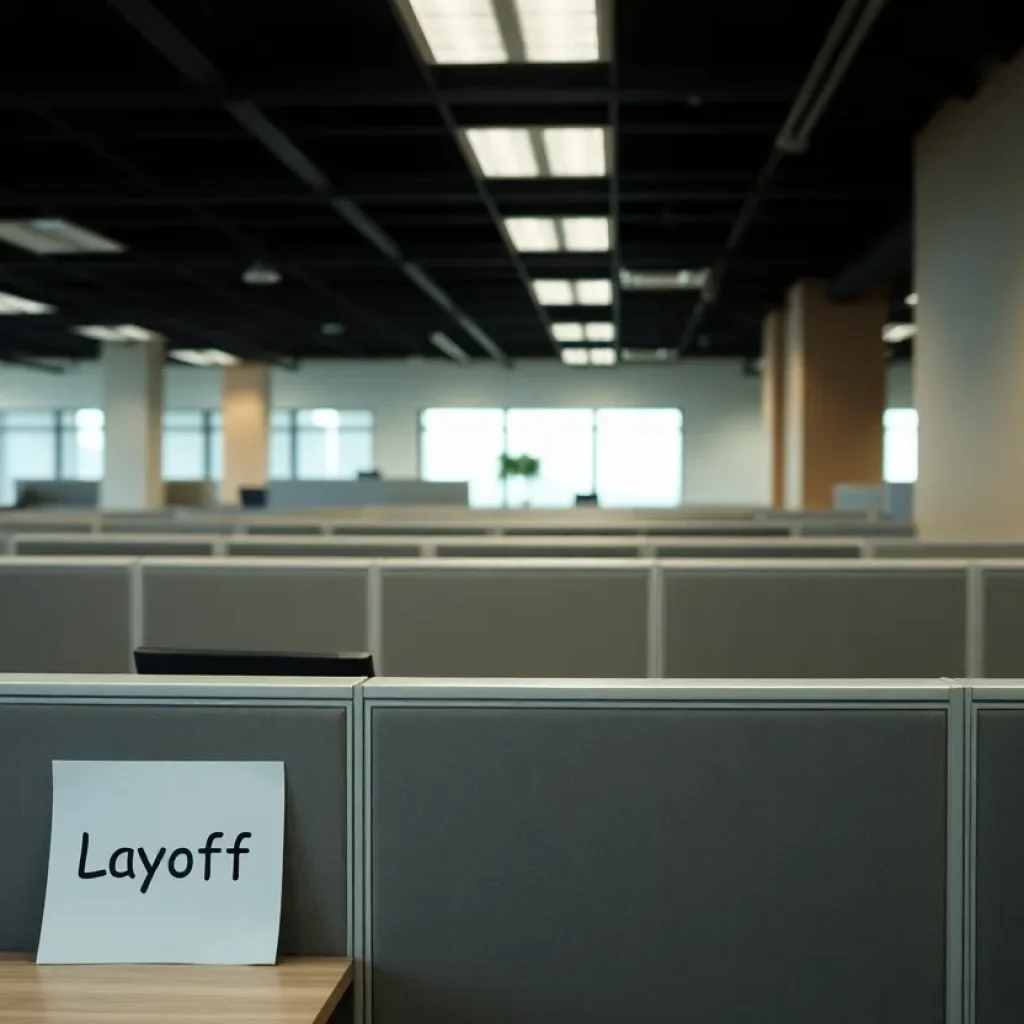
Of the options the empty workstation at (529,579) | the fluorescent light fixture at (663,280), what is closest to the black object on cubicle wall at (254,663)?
the empty workstation at (529,579)

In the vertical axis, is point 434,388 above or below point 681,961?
above

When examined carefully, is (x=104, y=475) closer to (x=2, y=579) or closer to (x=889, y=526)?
(x=889, y=526)

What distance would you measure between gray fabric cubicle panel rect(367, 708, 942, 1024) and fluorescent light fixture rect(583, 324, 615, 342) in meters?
14.9

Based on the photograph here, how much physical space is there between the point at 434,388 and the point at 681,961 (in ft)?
69.3

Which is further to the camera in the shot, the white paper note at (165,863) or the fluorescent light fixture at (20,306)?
the fluorescent light fixture at (20,306)

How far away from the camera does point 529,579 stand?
10.5 feet

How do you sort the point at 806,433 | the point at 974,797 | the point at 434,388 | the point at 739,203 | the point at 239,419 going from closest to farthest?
1. the point at 974,797
2. the point at 739,203
3. the point at 806,433
4. the point at 239,419
5. the point at 434,388

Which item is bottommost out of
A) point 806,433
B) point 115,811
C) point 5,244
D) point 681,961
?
point 681,961

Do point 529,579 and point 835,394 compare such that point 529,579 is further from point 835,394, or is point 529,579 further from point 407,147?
point 835,394

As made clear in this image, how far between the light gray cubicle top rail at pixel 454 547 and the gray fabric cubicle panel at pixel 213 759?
8.07 feet

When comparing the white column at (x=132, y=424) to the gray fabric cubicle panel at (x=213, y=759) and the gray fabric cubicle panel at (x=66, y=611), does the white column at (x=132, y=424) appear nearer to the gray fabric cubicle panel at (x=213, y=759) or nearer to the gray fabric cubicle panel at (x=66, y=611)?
the gray fabric cubicle panel at (x=66, y=611)

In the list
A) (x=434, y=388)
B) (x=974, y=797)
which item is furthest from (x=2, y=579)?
(x=434, y=388)

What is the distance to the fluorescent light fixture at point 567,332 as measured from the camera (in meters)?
16.2

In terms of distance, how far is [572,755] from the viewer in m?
1.33
